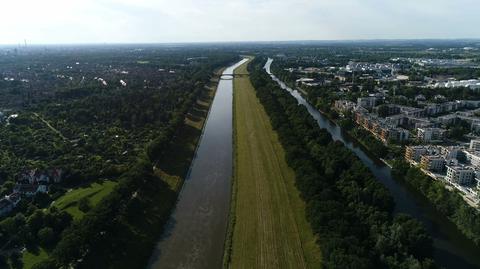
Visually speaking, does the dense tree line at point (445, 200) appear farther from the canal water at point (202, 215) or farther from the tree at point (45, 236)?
the tree at point (45, 236)

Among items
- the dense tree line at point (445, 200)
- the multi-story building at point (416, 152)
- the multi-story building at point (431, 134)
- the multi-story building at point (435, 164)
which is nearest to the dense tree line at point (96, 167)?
the dense tree line at point (445, 200)

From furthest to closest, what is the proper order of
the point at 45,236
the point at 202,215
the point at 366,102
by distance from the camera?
the point at 366,102
the point at 202,215
the point at 45,236

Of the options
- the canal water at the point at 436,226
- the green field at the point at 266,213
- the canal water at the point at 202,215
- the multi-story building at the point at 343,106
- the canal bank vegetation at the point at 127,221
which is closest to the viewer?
the canal bank vegetation at the point at 127,221

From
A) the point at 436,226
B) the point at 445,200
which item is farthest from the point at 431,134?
the point at 436,226

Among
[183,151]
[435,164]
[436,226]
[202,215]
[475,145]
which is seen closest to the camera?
[436,226]

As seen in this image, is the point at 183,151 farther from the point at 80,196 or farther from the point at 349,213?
the point at 349,213

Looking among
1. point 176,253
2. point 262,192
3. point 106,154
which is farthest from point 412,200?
point 106,154
